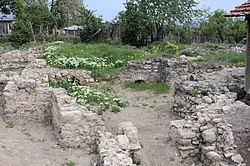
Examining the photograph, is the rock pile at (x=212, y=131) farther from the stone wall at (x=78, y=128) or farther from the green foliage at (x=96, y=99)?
the green foliage at (x=96, y=99)

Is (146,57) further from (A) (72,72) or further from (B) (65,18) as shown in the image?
(B) (65,18)

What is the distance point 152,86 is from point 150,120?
4437 millimetres

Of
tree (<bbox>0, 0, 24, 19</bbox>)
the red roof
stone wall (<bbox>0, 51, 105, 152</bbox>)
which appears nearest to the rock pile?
stone wall (<bbox>0, 51, 105, 152</bbox>)

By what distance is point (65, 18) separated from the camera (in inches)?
1524

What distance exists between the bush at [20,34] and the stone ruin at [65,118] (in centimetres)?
1313

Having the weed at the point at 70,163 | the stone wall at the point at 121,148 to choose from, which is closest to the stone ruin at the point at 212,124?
the stone wall at the point at 121,148

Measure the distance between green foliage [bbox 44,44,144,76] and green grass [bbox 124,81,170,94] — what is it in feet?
3.84

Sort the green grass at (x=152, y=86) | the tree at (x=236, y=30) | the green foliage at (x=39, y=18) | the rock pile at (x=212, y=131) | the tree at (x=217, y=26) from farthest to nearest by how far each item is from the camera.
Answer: the tree at (x=217, y=26) < the tree at (x=236, y=30) < the green foliage at (x=39, y=18) < the green grass at (x=152, y=86) < the rock pile at (x=212, y=131)

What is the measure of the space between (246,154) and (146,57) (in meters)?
10.4

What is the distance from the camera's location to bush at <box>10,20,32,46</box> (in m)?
24.3

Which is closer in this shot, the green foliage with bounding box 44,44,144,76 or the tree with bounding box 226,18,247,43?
the green foliage with bounding box 44,44,144,76

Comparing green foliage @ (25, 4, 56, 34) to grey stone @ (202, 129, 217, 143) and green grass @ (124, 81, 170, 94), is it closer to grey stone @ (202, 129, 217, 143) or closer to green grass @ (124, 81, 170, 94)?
green grass @ (124, 81, 170, 94)

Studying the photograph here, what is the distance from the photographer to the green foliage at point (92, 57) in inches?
615

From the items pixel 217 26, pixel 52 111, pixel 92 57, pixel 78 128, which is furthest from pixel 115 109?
pixel 217 26
